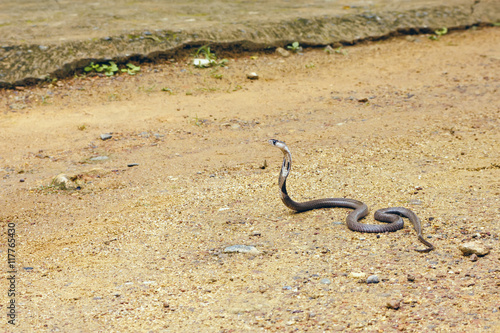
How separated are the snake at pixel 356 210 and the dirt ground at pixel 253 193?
0.08 metres

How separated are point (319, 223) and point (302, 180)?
3.06ft

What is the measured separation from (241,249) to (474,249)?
1609 mm

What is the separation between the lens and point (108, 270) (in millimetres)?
3918

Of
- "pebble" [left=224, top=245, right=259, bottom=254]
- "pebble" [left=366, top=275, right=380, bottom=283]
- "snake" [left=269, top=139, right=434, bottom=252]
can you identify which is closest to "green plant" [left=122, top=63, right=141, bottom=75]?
"snake" [left=269, top=139, right=434, bottom=252]

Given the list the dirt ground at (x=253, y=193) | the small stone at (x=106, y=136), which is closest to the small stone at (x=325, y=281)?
the dirt ground at (x=253, y=193)

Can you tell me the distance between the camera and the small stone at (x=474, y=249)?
12.2 ft

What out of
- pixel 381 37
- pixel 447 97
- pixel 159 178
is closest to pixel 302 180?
pixel 159 178

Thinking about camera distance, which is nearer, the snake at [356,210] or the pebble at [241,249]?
the pebble at [241,249]

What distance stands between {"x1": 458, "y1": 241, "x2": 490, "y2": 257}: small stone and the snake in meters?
0.21

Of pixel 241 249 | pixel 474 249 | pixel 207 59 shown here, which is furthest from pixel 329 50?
pixel 474 249

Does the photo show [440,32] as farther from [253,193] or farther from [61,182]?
[61,182]

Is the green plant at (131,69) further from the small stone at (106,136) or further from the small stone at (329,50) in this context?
the small stone at (329,50)

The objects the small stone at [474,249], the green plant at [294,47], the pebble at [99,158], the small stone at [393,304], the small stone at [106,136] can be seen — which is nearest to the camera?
the small stone at [393,304]

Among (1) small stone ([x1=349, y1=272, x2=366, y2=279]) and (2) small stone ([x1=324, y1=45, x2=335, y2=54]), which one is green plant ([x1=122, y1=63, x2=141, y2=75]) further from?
(1) small stone ([x1=349, y1=272, x2=366, y2=279])
